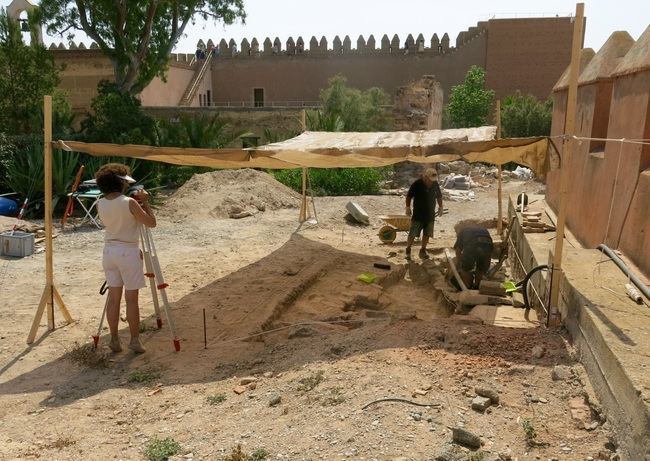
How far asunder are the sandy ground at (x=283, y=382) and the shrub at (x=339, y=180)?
865 centimetres

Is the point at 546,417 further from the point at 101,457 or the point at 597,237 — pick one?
the point at 597,237

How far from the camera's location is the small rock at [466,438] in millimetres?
3039

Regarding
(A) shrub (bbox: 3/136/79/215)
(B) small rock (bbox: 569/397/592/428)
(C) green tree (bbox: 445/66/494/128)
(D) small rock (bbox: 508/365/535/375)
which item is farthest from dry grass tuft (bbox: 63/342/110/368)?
(C) green tree (bbox: 445/66/494/128)

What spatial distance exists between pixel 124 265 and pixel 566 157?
3.66 m

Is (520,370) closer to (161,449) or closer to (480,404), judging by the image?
(480,404)

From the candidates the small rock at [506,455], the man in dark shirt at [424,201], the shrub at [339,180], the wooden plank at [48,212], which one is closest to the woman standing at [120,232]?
the wooden plank at [48,212]

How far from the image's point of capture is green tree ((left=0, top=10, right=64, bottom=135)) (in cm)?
1619

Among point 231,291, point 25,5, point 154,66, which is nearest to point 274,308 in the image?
point 231,291

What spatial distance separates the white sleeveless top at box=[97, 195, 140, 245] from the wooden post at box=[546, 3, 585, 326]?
343cm

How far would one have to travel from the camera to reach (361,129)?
70.7ft

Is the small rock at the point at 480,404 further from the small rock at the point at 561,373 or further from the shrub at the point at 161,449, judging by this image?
the shrub at the point at 161,449

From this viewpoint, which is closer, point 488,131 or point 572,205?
point 572,205

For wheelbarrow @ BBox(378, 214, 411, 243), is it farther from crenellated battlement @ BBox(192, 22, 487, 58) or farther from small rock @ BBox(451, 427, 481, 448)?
crenellated battlement @ BBox(192, 22, 487, 58)

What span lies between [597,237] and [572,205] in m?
1.63
